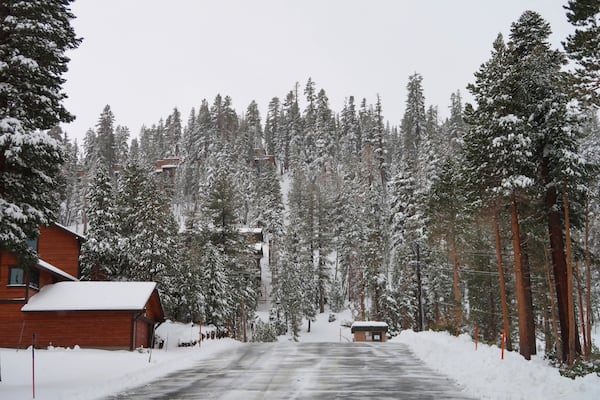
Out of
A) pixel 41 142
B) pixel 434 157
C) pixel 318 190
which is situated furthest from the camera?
pixel 318 190

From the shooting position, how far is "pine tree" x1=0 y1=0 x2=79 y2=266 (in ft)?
52.4

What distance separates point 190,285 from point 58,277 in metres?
11.3

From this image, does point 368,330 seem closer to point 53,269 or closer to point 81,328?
point 81,328

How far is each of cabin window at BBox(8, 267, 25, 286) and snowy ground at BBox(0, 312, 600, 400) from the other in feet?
17.4

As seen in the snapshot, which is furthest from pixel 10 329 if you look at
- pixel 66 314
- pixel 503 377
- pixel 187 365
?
pixel 503 377

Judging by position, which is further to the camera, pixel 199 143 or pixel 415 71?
pixel 199 143

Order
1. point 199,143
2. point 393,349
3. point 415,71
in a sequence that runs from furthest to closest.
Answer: point 199,143, point 415,71, point 393,349

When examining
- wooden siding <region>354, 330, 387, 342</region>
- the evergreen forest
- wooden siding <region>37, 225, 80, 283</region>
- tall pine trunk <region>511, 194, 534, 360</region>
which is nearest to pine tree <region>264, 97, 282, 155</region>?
the evergreen forest

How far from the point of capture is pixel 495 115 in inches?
956

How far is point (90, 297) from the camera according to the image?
32.3m

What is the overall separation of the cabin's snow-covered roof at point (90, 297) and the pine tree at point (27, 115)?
1498 centimetres

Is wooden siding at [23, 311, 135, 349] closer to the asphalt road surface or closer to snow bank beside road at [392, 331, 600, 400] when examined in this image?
the asphalt road surface

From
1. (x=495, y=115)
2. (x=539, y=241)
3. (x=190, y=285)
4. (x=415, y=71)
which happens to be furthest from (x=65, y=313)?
(x=415, y=71)

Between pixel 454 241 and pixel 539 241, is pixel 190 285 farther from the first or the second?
pixel 539 241
